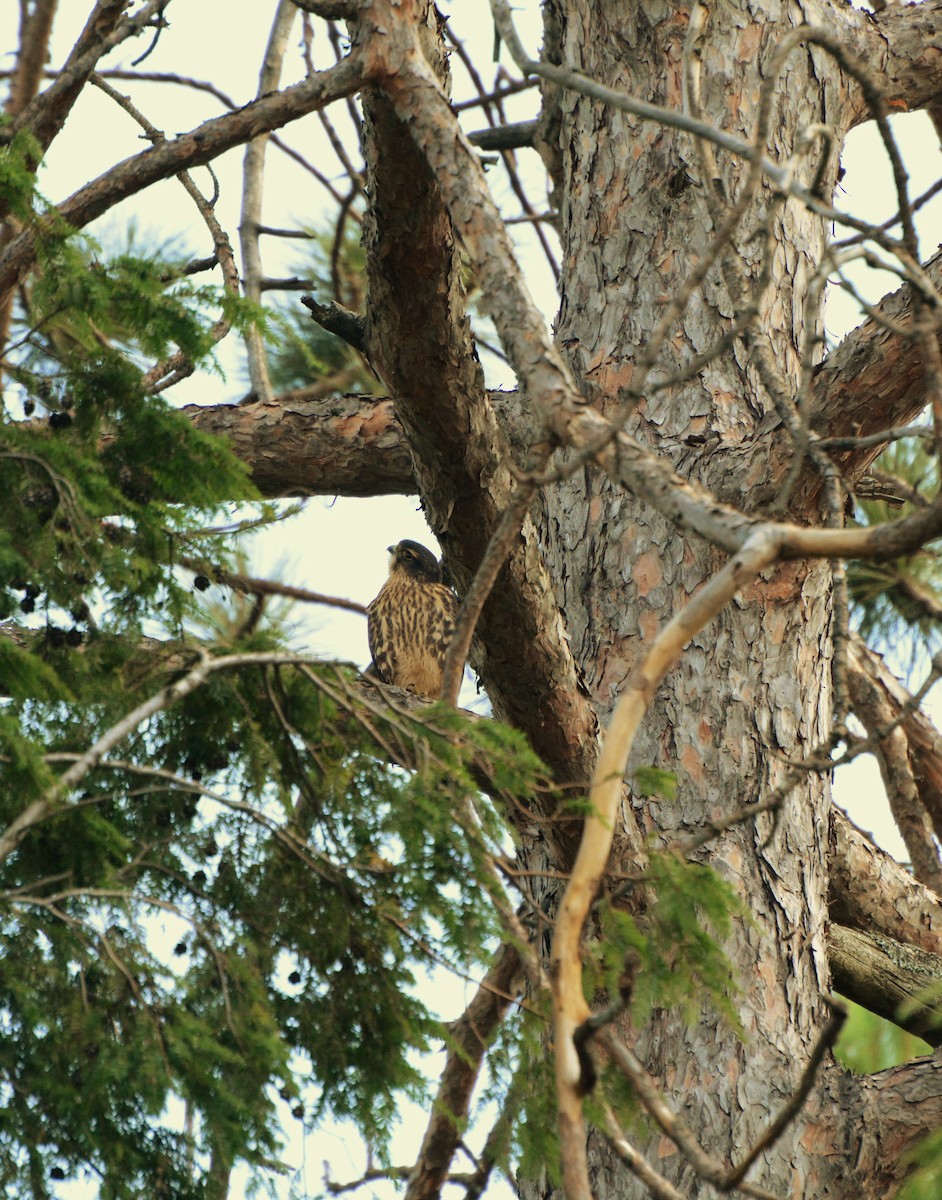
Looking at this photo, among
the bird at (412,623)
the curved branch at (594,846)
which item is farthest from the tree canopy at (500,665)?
the bird at (412,623)

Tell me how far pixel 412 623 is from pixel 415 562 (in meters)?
0.37

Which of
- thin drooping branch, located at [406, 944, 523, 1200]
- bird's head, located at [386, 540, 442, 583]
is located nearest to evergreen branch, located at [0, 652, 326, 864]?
thin drooping branch, located at [406, 944, 523, 1200]

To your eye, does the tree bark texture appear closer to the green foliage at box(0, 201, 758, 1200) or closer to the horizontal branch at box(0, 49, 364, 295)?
the horizontal branch at box(0, 49, 364, 295)

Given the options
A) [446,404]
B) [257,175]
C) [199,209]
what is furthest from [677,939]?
[257,175]

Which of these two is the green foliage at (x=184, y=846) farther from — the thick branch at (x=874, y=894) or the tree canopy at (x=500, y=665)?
the thick branch at (x=874, y=894)

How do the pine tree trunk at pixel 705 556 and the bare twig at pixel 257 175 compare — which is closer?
the pine tree trunk at pixel 705 556

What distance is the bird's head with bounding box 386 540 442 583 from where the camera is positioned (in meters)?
6.04

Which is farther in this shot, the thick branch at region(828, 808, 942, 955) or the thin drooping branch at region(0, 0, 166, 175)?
the thick branch at region(828, 808, 942, 955)

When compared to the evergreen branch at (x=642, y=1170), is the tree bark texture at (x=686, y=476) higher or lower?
higher

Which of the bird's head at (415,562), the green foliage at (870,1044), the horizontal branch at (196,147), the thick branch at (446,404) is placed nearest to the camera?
the horizontal branch at (196,147)

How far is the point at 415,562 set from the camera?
6098mm

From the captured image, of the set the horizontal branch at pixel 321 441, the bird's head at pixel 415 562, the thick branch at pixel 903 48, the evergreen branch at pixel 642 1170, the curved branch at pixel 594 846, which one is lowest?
the evergreen branch at pixel 642 1170

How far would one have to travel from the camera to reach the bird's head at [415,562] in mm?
6043

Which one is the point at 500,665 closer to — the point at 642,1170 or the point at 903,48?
the point at 642,1170
